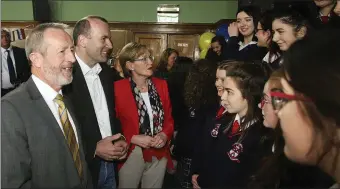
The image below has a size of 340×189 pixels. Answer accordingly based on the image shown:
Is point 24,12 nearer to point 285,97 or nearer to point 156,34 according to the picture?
point 156,34

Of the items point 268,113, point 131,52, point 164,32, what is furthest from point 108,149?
point 164,32

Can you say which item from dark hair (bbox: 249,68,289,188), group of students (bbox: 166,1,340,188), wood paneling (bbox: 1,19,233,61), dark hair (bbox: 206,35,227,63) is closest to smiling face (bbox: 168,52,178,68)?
dark hair (bbox: 206,35,227,63)

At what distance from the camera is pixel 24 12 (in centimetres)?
439

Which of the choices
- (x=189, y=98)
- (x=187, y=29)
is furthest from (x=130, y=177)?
(x=187, y=29)

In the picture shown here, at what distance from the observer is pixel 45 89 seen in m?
0.87

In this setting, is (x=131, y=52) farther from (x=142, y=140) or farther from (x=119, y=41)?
(x=119, y=41)

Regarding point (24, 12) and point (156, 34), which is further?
point (24, 12)

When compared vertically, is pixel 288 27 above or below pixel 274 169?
above

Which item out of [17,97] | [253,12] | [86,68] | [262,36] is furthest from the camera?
[253,12]

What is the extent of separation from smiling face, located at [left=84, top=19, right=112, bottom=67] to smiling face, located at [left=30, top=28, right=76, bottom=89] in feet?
1.08

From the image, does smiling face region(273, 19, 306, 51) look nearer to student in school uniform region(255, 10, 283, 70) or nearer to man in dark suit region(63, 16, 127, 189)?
student in school uniform region(255, 10, 283, 70)

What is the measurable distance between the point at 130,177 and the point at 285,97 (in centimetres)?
96

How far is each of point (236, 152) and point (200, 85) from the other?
21.8 inches

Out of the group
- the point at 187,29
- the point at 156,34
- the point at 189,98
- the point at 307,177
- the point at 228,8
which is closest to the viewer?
the point at 307,177
